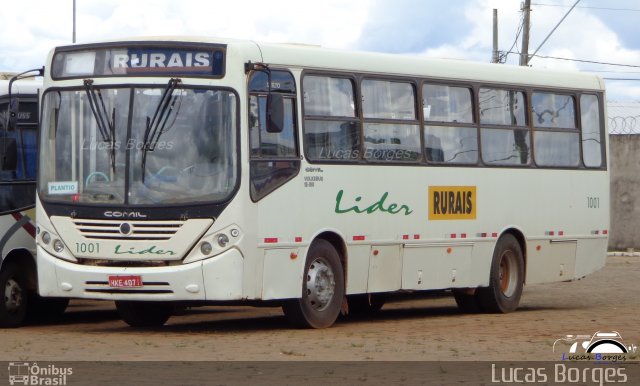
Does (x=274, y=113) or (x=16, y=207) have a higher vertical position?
(x=274, y=113)

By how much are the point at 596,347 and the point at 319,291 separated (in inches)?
140

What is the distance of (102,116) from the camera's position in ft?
50.8

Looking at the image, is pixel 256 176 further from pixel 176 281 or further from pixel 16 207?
pixel 16 207

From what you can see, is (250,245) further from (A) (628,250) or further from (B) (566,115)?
(A) (628,250)

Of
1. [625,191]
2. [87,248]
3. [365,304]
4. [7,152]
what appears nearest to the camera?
[87,248]

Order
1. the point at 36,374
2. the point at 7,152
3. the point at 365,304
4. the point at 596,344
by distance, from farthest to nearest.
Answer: the point at 365,304
the point at 7,152
the point at 596,344
the point at 36,374

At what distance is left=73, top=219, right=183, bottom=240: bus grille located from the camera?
49.4 feet

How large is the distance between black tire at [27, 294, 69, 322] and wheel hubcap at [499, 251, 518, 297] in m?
5.71

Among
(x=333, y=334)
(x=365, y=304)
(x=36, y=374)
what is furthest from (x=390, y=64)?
(x=36, y=374)

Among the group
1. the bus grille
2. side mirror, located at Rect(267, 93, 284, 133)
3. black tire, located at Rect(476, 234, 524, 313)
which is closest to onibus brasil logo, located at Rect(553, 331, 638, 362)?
side mirror, located at Rect(267, 93, 284, 133)

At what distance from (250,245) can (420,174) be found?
343 cm

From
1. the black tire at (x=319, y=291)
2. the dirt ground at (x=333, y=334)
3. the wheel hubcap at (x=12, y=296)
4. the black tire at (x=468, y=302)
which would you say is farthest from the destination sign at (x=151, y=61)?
the black tire at (x=468, y=302)

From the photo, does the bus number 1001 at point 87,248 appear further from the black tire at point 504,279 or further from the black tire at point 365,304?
the black tire at point 504,279

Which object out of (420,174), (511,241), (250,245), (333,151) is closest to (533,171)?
(511,241)
